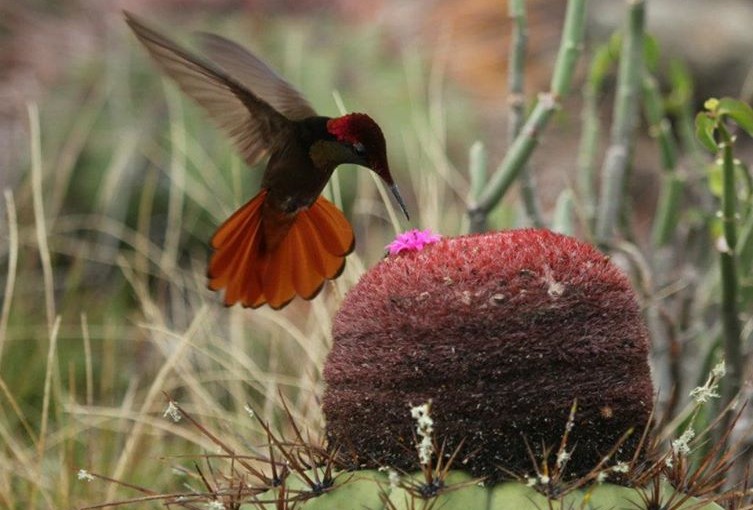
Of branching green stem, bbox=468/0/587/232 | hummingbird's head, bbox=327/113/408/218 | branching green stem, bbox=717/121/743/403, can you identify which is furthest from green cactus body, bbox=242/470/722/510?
branching green stem, bbox=468/0/587/232

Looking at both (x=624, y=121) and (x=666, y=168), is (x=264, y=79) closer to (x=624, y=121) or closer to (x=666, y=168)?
(x=624, y=121)

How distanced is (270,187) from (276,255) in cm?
12

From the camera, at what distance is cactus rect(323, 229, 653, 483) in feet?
4.90

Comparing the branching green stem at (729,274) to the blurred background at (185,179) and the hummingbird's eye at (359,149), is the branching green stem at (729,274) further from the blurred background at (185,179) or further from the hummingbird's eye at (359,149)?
the hummingbird's eye at (359,149)

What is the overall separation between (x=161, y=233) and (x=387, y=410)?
4.17m

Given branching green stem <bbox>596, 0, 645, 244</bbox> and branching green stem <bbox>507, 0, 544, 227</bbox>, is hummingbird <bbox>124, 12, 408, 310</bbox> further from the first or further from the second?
branching green stem <bbox>596, 0, 645, 244</bbox>

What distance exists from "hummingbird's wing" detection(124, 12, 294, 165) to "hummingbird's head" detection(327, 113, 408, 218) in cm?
20

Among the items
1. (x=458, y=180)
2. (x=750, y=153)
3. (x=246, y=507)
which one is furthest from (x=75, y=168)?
(x=246, y=507)

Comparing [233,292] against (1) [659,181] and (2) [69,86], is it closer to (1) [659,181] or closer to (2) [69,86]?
(2) [69,86]

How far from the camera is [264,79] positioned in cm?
201

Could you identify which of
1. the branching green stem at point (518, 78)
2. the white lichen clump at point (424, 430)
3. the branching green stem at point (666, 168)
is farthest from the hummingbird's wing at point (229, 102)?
the branching green stem at point (666, 168)

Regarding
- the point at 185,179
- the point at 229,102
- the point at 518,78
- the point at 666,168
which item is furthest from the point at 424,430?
the point at 185,179

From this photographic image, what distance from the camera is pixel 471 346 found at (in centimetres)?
149

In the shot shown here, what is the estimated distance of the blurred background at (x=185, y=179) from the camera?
10.9 feet
